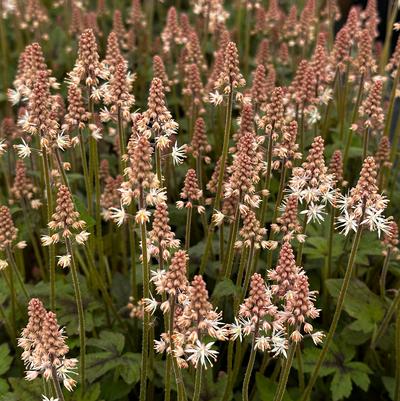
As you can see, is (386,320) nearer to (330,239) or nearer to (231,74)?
(330,239)

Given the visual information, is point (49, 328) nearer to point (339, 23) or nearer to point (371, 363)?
point (371, 363)

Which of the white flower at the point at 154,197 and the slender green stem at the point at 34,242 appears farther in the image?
the slender green stem at the point at 34,242

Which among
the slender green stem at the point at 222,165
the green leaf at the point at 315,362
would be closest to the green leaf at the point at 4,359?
the slender green stem at the point at 222,165

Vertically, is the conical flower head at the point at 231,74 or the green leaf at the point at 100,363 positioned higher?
the conical flower head at the point at 231,74

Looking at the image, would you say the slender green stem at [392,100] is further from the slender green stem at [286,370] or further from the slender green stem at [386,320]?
the slender green stem at [286,370]

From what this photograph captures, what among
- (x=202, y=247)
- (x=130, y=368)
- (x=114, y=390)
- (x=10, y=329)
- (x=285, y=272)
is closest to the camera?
(x=285, y=272)

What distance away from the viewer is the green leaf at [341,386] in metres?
4.29

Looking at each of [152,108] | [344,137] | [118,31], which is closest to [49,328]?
[152,108]

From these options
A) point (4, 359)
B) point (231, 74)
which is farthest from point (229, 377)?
point (231, 74)

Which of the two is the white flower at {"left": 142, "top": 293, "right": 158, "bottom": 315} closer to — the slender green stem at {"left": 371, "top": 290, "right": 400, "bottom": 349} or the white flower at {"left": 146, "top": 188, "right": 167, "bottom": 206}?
the white flower at {"left": 146, "top": 188, "right": 167, "bottom": 206}

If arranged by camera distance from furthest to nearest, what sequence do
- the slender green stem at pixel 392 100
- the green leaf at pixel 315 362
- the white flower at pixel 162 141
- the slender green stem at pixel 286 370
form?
1. the slender green stem at pixel 392 100
2. the green leaf at pixel 315 362
3. the white flower at pixel 162 141
4. the slender green stem at pixel 286 370

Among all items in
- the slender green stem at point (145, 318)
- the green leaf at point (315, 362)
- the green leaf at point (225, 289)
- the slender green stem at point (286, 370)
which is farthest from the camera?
the green leaf at point (315, 362)

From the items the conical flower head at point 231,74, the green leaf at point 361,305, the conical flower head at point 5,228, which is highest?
the conical flower head at point 231,74

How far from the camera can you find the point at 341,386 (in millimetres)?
4348
